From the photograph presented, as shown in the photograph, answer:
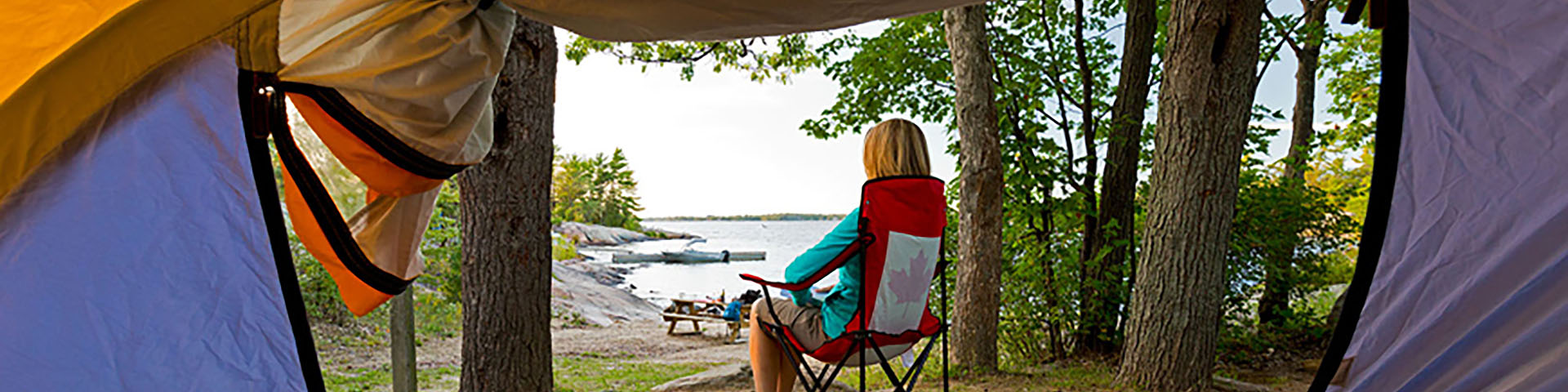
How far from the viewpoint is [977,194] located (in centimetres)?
473

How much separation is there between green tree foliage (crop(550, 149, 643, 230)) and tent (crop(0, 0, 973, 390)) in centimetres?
2637

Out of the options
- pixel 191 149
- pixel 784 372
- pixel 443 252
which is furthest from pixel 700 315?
pixel 191 149

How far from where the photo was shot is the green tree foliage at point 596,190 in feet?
93.8

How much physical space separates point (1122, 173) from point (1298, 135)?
7.63ft

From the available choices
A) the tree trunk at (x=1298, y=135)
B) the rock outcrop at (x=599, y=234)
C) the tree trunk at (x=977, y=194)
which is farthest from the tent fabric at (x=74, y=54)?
the rock outcrop at (x=599, y=234)

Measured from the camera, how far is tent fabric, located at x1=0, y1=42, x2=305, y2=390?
1.19 metres

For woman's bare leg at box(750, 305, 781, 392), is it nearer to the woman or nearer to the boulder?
the woman

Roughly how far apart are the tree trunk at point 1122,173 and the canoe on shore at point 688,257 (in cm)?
2275

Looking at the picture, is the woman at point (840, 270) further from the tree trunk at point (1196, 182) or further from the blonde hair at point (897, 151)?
the tree trunk at point (1196, 182)

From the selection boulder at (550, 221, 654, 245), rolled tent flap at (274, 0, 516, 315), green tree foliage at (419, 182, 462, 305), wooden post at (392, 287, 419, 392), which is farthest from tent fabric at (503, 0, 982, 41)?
boulder at (550, 221, 654, 245)

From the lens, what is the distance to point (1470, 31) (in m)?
1.36

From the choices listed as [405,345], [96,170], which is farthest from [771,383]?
[96,170]

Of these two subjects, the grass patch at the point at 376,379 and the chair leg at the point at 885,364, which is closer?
the chair leg at the point at 885,364

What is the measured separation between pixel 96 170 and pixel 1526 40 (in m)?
2.03
